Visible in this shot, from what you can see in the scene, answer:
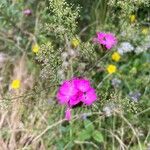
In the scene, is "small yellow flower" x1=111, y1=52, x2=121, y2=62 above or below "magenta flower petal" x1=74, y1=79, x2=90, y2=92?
above

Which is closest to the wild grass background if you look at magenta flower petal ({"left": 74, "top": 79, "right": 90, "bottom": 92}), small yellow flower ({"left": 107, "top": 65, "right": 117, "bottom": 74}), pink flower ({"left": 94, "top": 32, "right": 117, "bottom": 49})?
small yellow flower ({"left": 107, "top": 65, "right": 117, "bottom": 74})

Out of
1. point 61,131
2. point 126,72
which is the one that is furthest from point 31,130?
point 126,72

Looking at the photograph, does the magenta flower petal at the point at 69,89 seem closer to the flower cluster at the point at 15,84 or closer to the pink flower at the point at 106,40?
the pink flower at the point at 106,40

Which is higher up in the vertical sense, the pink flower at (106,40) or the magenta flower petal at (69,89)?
the pink flower at (106,40)

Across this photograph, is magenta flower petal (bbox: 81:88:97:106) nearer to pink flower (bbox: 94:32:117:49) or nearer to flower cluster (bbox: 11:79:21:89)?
pink flower (bbox: 94:32:117:49)

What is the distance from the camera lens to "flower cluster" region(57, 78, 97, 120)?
1406 mm

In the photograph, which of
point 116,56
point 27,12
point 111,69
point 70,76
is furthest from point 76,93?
point 27,12

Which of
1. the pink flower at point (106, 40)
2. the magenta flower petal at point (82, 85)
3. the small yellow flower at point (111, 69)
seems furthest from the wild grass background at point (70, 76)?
the magenta flower petal at point (82, 85)

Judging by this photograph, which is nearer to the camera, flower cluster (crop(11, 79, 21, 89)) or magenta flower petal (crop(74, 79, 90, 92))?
magenta flower petal (crop(74, 79, 90, 92))

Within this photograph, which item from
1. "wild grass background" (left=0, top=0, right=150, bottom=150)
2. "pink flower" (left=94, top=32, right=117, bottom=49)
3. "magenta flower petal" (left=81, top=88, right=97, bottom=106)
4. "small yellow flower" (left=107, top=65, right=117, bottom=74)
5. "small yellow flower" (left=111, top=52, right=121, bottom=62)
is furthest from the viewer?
"small yellow flower" (left=111, top=52, right=121, bottom=62)

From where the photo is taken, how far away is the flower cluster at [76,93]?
1406 millimetres

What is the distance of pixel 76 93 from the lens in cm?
143

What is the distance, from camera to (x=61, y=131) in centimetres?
217

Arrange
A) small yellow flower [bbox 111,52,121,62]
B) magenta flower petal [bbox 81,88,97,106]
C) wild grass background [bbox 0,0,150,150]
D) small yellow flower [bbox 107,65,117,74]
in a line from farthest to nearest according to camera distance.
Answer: small yellow flower [bbox 111,52,121,62] < small yellow flower [bbox 107,65,117,74] < wild grass background [bbox 0,0,150,150] < magenta flower petal [bbox 81,88,97,106]
